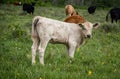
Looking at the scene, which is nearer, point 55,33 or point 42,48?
point 42,48

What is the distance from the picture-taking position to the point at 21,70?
244 inches

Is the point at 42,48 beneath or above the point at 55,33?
beneath

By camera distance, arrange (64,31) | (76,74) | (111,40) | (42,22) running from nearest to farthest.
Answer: (76,74) → (42,22) → (64,31) → (111,40)

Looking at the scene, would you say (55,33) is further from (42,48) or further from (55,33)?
(42,48)

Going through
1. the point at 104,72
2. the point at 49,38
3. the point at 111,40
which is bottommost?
the point at 111,40

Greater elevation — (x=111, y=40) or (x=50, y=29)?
(x=50, y=29)

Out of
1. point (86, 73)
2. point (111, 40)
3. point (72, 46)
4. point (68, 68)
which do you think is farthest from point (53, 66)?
point (111, 40)

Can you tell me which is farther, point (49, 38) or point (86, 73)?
point (49, 38)

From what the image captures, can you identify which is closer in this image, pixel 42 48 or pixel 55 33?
pixel 42 48

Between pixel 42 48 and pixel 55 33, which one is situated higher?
pixel 55 33

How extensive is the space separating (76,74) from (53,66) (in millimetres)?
856

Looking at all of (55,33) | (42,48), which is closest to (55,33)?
(55,33)

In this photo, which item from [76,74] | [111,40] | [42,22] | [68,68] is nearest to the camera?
[76,74]

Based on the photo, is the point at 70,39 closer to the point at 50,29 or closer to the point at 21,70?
the point at 50,29
